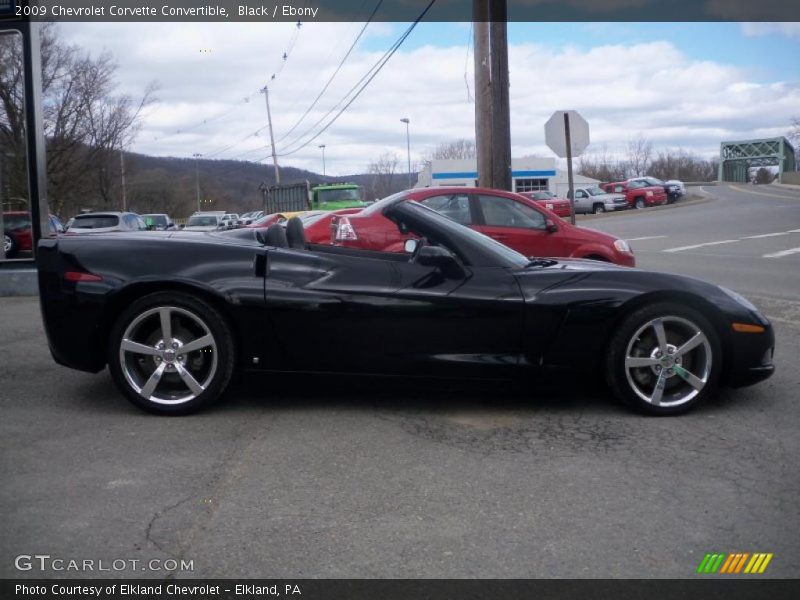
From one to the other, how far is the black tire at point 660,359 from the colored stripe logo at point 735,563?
1.83 meters

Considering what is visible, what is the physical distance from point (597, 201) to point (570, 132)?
35320 millimetres

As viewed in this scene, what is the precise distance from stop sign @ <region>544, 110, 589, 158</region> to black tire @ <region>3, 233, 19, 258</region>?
28.8ft

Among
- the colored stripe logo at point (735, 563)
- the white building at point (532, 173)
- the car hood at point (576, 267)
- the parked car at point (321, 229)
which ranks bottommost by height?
the colored stripe logo at point (735, 563)

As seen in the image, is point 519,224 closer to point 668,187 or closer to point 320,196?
point 320,196

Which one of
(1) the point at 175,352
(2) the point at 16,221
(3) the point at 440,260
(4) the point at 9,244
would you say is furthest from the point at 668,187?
(1) the point at 175,352

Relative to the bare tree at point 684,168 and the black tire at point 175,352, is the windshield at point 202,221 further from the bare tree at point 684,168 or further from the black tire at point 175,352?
the bare tree at point 684,168

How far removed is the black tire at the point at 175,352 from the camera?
4844 mm

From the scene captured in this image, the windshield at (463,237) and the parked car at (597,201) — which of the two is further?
the parked car at (597,201)

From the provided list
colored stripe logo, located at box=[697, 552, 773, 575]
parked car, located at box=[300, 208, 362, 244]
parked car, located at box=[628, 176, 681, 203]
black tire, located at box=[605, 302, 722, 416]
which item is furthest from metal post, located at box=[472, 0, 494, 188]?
parked car, located at box=[628, 176, 681, 203]

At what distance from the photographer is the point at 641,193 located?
153ft

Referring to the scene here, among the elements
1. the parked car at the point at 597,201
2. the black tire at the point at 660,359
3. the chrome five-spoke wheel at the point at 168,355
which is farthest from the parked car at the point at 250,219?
the black tire at the point at 660,359

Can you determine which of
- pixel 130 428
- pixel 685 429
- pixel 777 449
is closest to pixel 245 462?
pixel 130 428

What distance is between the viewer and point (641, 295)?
4895 millimetres

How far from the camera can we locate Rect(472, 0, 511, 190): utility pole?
1132cm
